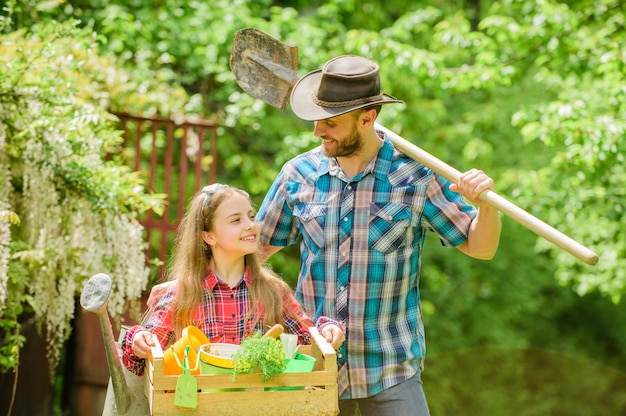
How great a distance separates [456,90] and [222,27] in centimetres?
170

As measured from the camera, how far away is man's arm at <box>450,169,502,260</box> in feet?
8.34

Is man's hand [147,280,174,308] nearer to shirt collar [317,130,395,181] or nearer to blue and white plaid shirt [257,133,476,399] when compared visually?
blue and white plaid shirt [257,133,476,399]

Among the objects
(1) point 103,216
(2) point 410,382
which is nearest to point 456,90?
(1) point 103,216

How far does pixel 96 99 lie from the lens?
16.2 feet

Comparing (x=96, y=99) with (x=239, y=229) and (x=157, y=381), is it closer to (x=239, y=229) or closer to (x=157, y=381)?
(x=239, y=229)

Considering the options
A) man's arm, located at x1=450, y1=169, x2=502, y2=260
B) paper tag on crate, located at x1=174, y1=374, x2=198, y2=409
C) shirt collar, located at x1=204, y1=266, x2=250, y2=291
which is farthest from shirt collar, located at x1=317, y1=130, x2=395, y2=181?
paper tag on crate, located at x1=174, y1=374, x2=198, y2=409

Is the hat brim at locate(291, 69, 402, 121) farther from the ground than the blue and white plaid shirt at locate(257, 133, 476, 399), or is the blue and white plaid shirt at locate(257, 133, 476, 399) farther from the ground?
the hat brim at locate(291, 69, 402, 121)

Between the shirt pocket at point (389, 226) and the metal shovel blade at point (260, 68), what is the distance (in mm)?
694

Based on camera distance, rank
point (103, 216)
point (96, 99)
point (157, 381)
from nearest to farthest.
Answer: point (157, 381), point (103, 216), point (96, 99)

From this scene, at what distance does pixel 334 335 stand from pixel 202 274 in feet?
1.49

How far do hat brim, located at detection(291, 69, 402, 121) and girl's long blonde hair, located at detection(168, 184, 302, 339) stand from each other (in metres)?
0.33

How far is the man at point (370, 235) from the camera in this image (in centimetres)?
269

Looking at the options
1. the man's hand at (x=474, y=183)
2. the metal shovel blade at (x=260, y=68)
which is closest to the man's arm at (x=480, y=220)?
the man's hand at (x=474, y=183)

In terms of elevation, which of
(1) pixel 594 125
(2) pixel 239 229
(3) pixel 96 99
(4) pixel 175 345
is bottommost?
(4) pixel 175 345
